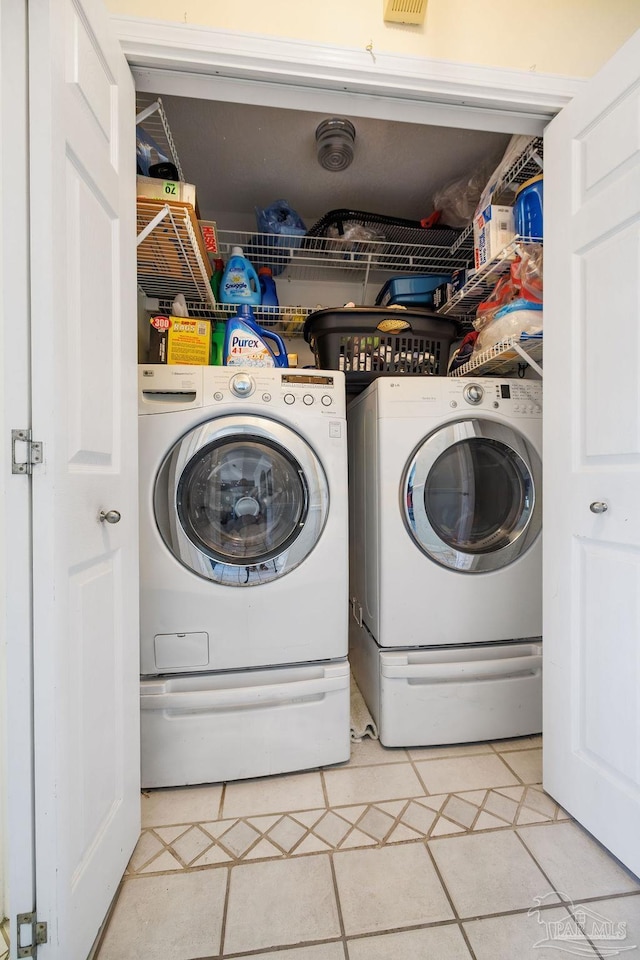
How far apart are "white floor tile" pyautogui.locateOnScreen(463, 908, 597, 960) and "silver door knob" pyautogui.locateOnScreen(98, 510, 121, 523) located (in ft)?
3.48

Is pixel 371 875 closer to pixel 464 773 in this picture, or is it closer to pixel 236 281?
pixel 464 773

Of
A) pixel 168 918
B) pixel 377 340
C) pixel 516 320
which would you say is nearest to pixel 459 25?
pixel 516 320

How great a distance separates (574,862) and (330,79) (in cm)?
193

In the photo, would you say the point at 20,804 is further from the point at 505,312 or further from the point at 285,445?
the point at 505,312

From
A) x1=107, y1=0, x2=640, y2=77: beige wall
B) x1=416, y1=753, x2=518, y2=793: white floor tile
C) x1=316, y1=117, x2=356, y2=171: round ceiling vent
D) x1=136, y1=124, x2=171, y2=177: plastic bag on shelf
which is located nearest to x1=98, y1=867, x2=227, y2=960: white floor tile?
x1=416, y1=753, x2=518, y2=793: white floor tile

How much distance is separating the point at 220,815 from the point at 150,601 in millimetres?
593

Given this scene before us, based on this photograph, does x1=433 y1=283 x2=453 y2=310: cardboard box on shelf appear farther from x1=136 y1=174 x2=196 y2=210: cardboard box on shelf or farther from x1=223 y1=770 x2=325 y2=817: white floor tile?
x1=223 y1=770 x2=325 y2=817: white floor tile

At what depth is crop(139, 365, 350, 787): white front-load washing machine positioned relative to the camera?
114cm

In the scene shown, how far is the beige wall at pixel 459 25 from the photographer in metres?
0.93

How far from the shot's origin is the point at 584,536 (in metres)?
0.97

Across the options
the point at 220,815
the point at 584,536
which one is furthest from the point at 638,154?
the point at 220,815

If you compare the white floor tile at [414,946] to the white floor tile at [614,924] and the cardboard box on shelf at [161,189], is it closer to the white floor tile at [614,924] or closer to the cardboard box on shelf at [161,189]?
the white floor tile at [614,924]

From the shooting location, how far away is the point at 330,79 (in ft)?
3.21

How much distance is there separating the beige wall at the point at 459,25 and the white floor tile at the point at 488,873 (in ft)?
6.26
